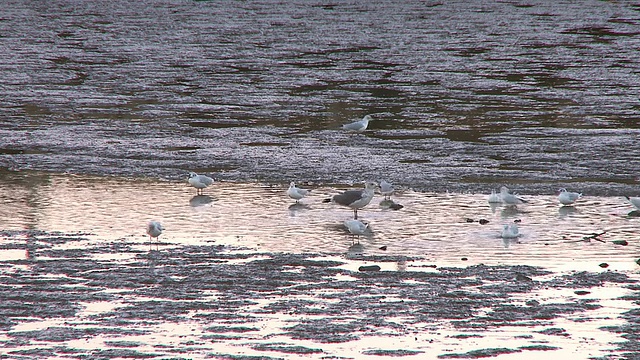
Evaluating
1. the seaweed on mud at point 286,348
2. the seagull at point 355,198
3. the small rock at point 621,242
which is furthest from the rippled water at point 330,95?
the seaweed on mud at point 286,348

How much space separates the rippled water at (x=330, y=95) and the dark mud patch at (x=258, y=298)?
165 inches

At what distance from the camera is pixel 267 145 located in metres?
17.5

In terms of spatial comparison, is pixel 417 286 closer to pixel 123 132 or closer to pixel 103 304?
pixel 103 304

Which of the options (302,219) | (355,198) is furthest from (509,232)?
(302,219)

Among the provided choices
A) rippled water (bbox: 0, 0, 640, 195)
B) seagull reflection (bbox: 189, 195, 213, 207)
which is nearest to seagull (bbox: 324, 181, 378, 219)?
rippled water (bbox: 0, 0, 640, 195)

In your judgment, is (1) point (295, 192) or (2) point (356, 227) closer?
(2) point (356, 227)

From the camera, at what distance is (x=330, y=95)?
74.0ft

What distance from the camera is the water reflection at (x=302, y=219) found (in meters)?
11.8

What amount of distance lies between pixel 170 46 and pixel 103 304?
22.0 meters

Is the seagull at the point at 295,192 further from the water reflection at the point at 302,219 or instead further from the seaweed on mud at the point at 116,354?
the seaweed on mud at the point at 116,354

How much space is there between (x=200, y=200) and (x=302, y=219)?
1653 millimetres

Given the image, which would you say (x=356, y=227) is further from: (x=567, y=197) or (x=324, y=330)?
(x=324, y=330)

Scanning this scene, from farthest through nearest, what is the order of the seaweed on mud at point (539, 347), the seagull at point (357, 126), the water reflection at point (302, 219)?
1. the seagull at point (357, 126)
2. the water reflection at point (302, 219)
3. the seaweed on mud at point (539, 347)

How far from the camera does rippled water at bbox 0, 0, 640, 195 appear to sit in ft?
52.9
